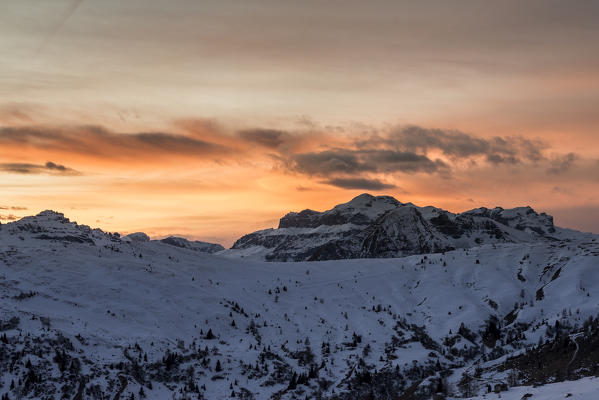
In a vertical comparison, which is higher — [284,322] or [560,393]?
[560,393]

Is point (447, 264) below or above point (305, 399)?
above

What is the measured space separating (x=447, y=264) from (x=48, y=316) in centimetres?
7514

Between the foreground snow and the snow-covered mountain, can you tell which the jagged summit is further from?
the foreground snow

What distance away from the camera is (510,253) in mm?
115938

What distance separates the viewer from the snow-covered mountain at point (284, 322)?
59.9 m

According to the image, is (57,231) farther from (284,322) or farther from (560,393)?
(560,393)

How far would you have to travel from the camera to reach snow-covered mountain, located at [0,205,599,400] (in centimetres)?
5988

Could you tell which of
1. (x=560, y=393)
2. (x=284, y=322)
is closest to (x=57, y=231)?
(x=284, y=322)

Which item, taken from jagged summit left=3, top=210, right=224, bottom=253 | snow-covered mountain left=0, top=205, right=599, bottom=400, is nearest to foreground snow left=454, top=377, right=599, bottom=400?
snow-covered mountain left=0, top=205, right=599, bottom=400

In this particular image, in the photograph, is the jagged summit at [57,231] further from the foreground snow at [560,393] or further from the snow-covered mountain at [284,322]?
the foreground snow at [560,393]

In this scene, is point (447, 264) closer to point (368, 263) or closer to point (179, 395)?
point (368, 263)

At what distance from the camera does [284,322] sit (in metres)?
83.7

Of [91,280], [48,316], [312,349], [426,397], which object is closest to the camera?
[426,397]

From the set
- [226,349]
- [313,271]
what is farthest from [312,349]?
[313,271]
